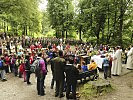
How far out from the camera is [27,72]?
43.3 ft

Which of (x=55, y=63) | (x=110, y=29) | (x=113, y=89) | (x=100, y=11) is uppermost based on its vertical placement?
(x=100, y=11)

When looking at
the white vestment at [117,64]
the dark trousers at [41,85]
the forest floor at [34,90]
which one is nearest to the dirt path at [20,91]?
the forest floor at [34,90]

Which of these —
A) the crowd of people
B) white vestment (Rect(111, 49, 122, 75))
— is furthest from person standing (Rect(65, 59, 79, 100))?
white vestment (Rect(111, 49, 122, 75))

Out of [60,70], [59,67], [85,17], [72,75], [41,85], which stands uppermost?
[85,17]

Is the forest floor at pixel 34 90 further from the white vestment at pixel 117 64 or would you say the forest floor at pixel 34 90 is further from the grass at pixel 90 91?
the white vestment at pixel 117 64

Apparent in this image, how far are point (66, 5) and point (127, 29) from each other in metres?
12.5

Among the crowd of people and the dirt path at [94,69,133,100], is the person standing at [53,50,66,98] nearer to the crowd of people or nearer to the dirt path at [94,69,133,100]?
the crowd of people

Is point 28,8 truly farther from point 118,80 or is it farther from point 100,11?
point 118,80

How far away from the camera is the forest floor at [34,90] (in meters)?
10.7

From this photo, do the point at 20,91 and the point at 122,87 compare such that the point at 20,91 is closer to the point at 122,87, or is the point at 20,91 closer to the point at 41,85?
the point at 41,85

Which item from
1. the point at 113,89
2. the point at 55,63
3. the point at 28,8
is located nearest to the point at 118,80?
the point at 113,89

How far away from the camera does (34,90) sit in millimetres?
12031

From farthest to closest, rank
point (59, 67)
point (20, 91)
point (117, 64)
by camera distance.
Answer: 1. point (117, 64)
2. point (20, 91)
3. point (59, 67)

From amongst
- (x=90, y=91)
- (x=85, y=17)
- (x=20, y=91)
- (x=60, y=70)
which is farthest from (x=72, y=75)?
(x=85, y=17)
